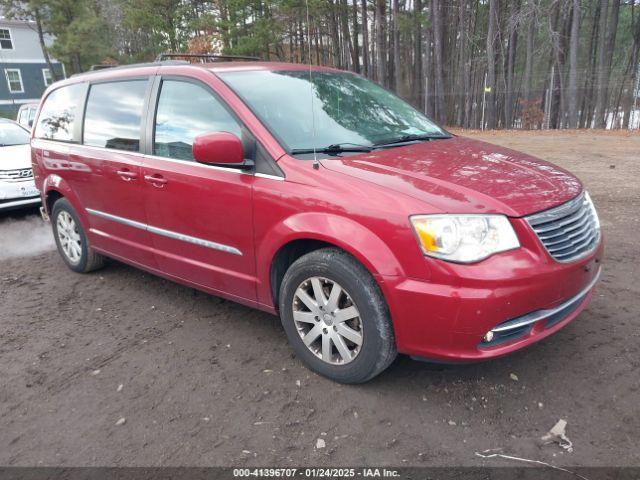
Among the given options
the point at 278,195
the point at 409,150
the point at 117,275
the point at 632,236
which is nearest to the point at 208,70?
the point at 278,195

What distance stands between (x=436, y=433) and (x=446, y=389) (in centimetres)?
39

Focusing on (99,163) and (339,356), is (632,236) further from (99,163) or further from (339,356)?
(99,163)

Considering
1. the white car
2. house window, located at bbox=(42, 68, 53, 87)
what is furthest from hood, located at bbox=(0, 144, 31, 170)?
house window, located at bbox=(42, 68, 53, 87)

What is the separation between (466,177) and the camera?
9.24ft

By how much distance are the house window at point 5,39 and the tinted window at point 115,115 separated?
134 feet

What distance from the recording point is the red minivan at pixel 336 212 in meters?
Answer: 2.51

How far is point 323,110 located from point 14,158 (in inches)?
238

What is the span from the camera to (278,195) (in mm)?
2992

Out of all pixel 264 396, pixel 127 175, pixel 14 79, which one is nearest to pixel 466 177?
pixel 264 396

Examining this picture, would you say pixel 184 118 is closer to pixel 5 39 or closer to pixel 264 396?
pixel 264 396

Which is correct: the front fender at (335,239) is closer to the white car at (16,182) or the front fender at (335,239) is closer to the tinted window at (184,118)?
the tinted window at (184,118)

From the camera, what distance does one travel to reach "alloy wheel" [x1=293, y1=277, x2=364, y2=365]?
9.33 feet

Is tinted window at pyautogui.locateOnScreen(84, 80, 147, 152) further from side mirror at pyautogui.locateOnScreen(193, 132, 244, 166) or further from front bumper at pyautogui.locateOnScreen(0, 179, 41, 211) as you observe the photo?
front bumper at pyautogui.locateOnScreen(0, 179, 41, 211)

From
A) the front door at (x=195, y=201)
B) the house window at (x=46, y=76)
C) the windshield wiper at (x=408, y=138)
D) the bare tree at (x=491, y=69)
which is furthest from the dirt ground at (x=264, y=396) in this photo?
the house window at (x=46, y=76)
